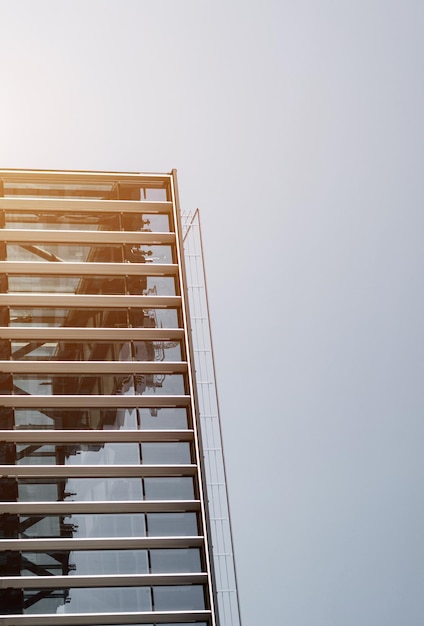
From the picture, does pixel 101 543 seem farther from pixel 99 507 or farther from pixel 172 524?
pixel 172 524

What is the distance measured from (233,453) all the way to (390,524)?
1575 mm

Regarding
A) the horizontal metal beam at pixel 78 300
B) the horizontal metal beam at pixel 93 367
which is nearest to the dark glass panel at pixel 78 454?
the horizontal metal beam at pixel 93 367

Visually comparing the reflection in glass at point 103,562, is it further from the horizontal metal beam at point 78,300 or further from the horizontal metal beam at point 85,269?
the horizontal metal beam at point 85,269

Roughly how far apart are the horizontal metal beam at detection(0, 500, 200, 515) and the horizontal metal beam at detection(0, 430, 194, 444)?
387 mm

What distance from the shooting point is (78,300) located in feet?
19.6

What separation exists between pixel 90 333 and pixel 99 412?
20.7 inches

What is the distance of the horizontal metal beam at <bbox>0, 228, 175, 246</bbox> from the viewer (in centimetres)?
609

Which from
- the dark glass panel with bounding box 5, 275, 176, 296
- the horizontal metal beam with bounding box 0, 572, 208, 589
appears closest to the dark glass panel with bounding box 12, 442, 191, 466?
the horizontal metal beam with bounding box 0, 572, 208, 589

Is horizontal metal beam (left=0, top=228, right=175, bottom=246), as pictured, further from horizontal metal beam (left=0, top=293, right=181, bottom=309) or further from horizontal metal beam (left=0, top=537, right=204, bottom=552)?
horizontal metal beam (left=0, top=537, right=204, bottom=552)

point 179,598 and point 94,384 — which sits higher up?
point 94,384

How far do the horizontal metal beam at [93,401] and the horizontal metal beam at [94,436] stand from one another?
19 cm

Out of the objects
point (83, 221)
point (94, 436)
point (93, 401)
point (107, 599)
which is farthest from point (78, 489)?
point (83, 221)

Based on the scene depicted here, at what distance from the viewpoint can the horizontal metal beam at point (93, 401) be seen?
5.61 m

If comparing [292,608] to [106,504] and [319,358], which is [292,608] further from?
[106,504]
